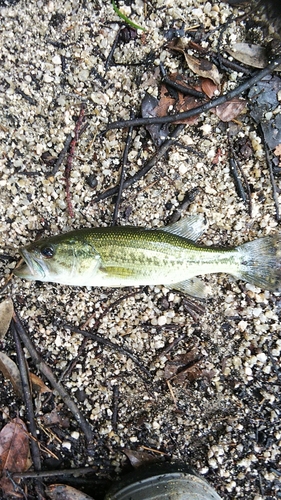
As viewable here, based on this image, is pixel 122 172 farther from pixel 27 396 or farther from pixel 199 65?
pixel 27 396

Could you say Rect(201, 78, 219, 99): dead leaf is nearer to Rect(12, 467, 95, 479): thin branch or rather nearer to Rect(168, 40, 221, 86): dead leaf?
Rect(168, 40, 221, 86): dead leaf

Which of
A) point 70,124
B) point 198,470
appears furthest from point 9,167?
point 198,470

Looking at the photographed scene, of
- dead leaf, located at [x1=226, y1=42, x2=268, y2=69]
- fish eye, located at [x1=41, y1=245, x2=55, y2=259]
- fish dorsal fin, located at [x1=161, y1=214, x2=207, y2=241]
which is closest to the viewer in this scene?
fish eye, located at [x1=41, y1=245, x2=55, y2=259]

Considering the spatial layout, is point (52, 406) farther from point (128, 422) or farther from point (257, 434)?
point (257, 434)

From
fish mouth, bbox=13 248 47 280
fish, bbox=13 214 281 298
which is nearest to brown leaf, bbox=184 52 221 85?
fish, bbox=13 214 281 298

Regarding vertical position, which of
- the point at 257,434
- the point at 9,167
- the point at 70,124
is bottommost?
the point at 257,434

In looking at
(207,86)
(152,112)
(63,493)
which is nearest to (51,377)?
(63,493)
